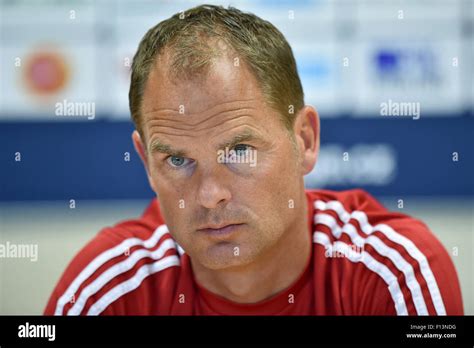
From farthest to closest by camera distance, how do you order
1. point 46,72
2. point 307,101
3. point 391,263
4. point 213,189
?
point 46,72 < point 307,101 < point 391,263 < point 213,189

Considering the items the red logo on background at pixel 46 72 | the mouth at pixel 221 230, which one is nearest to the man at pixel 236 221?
the mouth at pixel 221 230

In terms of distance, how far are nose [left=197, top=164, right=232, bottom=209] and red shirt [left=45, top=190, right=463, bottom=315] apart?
9.5 inches

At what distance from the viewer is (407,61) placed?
1945 mm

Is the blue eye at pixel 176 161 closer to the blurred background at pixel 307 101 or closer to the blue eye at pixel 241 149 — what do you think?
the blue eye at pixel 241 149

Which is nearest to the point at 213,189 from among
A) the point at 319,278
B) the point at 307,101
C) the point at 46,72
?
the point at 319,278

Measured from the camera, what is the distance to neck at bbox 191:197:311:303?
131 centimetres

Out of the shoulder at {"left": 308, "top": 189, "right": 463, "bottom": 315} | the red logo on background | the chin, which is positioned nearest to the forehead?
the chin

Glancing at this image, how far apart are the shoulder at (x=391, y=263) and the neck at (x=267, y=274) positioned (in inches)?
2.1

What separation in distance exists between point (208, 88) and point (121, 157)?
0.79 meters

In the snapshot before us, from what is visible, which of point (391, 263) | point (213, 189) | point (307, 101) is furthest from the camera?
point (307, 101)

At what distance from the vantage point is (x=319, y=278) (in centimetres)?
128

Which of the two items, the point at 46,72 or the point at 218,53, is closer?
the point at 218,53

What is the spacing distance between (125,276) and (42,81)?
0.92 meters

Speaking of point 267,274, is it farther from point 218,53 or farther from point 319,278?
point 218,53
